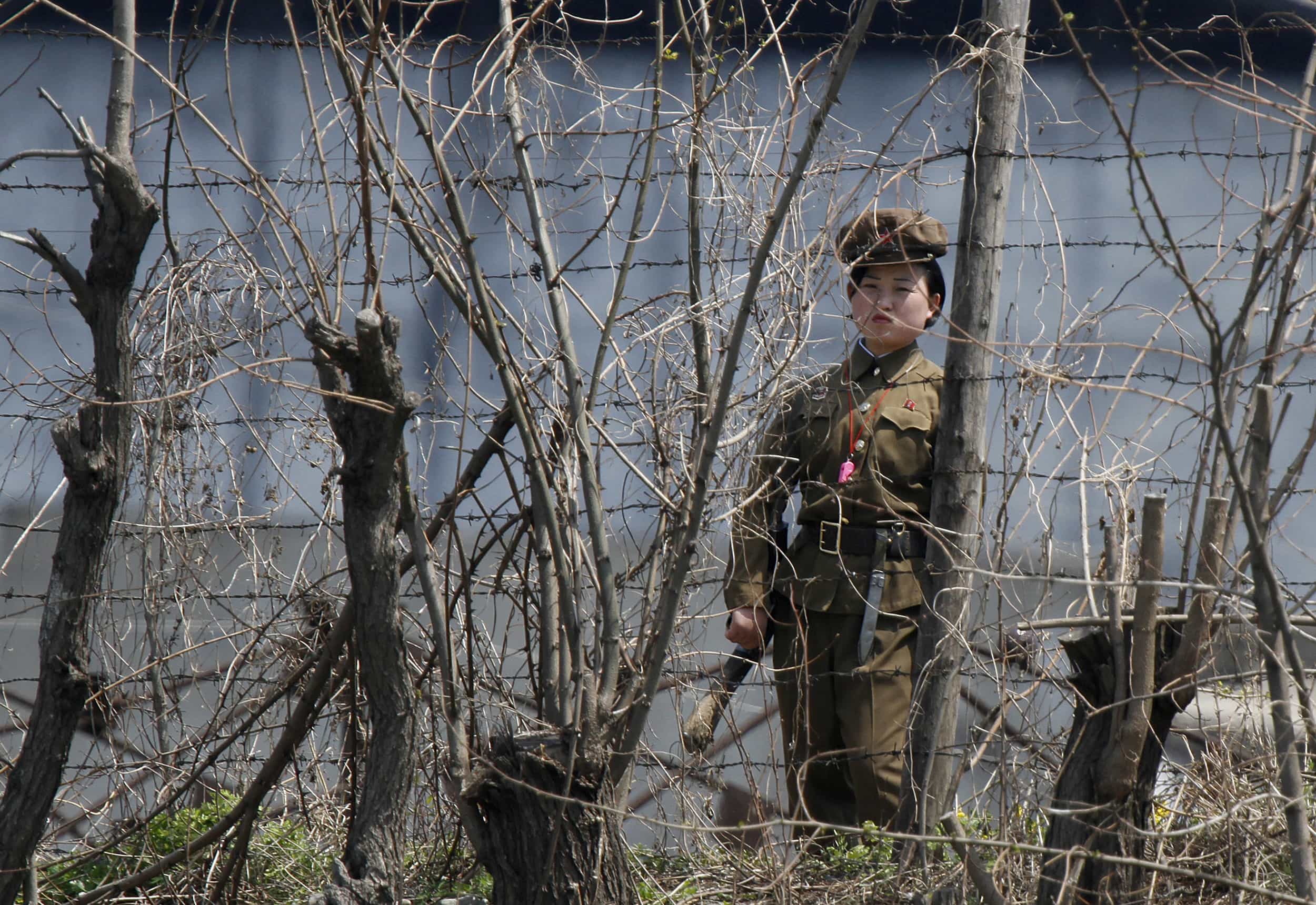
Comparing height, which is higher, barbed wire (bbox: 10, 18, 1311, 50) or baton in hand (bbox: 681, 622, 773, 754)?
barbed wire (bbox: 10, 18, 1311, 50)

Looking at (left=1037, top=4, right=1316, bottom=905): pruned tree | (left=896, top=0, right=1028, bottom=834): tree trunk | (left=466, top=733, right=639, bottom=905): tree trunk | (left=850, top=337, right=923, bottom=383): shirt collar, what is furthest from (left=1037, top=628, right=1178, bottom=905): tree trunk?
(left=850, top=337, right=923, bottom=383): shirt collar

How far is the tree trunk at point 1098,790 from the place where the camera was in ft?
7.48

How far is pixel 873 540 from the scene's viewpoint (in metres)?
3.14

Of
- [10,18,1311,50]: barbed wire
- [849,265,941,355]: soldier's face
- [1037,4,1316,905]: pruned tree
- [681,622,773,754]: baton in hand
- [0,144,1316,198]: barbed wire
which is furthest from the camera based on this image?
[10,18,1311,50]: barbed wire

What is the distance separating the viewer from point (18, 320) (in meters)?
4.70

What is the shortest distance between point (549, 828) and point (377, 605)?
1.73 feet

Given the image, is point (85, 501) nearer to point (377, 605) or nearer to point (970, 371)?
point (377, 605)

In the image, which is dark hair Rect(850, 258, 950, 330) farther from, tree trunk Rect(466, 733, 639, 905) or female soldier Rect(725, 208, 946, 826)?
tree trunk Rect(466, 733, 639, 905)

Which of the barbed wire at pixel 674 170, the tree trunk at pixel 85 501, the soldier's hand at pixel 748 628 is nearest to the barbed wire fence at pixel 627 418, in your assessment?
the barbed wire at pixel 674 170

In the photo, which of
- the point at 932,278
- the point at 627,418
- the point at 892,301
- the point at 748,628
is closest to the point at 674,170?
the point at 627,418

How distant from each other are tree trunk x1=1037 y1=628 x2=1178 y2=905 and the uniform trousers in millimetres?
658

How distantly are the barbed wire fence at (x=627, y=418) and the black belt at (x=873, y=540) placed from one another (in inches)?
9.4

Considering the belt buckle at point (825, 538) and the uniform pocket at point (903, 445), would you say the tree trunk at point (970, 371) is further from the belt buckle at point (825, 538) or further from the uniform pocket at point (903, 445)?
the belt buckle at point (825, 538)

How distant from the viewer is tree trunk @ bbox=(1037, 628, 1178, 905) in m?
2.28
